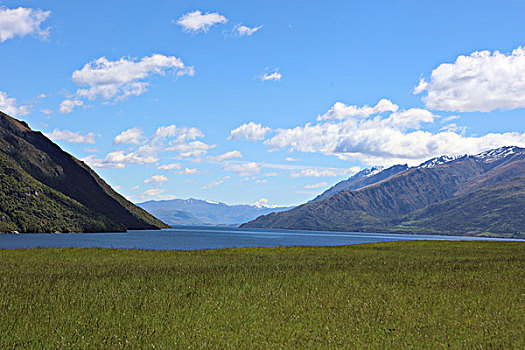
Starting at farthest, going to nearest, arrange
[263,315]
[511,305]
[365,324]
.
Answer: [511,305], [263,315], [365,324]

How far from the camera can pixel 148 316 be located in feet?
63.9

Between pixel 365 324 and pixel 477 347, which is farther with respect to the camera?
pixel 365 324

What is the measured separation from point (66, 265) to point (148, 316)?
2038 centimetres

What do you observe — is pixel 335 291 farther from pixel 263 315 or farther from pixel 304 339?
pixel 304 339

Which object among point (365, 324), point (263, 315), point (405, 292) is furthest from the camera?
point (405, 292)

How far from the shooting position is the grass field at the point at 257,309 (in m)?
16.5

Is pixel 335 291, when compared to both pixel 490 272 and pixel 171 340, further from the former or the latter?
pixel 490 272

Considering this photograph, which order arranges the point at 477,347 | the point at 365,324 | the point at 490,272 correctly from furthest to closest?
the point at 490,272 < the point at 365,324 < the point at 477,347

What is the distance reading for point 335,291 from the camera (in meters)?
25.8

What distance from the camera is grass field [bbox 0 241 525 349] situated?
651 inches

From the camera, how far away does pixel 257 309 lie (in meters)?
21.3

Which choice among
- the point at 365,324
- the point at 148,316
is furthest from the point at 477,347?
the point at 148,316

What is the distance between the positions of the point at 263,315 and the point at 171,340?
16.8ft

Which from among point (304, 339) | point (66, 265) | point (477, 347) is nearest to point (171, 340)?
point (304, 339)
